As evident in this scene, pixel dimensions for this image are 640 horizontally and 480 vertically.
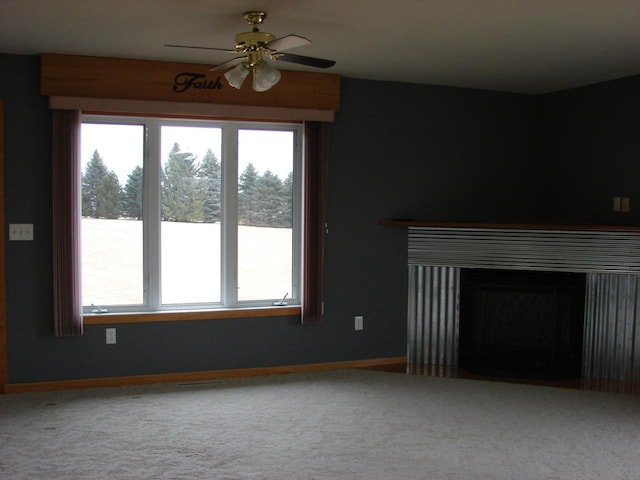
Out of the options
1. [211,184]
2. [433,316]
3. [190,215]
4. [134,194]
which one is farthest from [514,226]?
[134,194]

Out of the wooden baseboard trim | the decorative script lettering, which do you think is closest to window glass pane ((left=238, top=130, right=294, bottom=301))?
the decorative script lettering

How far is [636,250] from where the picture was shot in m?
4.70

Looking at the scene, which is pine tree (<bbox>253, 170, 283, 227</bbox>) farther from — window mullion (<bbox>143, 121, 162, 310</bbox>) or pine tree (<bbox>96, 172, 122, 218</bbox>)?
pine tree (<bbox>96, 172, 122, 218</bbox>)

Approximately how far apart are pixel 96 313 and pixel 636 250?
4.09 m

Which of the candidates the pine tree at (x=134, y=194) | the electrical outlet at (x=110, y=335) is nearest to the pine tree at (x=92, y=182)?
the pine tree at (x=134, y=194)

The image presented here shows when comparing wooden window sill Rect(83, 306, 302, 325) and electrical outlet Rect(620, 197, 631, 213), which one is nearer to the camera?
wooden window sill Rect(83, 306, 302, 325)

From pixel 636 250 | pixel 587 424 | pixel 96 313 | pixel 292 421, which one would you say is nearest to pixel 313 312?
pixel 292 421

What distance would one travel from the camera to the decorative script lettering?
4602mm

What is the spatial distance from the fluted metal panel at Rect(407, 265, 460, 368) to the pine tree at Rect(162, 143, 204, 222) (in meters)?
1.93

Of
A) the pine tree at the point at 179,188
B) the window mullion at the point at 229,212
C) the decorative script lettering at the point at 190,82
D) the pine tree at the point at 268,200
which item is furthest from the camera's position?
the pine tree at the point at 268,200

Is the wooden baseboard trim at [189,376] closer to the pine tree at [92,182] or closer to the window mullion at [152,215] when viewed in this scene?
the window mullion at [152,215]

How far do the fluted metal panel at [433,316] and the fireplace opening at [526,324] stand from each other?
0.16 metres

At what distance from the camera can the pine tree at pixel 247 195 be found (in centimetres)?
501

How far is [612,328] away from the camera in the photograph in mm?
4930
